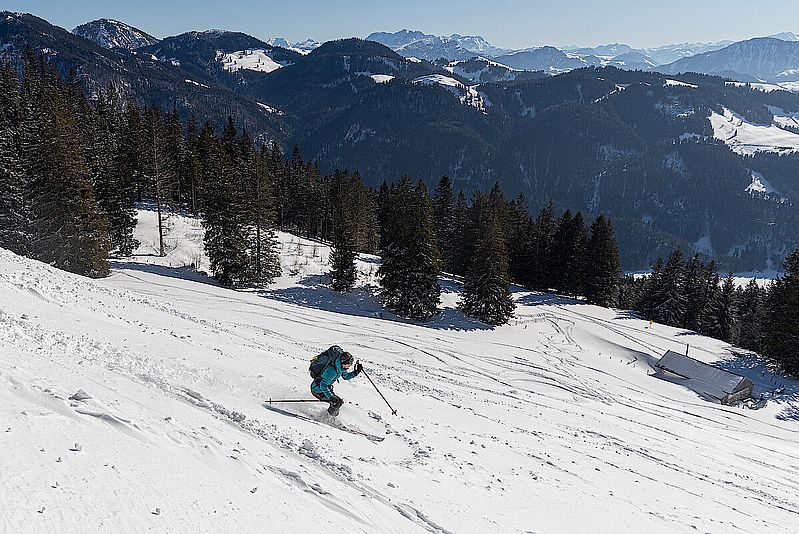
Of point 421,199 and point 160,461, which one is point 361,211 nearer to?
point 421,199

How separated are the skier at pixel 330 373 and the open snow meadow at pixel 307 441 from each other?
1.69 ft

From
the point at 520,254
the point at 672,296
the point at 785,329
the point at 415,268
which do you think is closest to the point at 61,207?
the point at 415,268

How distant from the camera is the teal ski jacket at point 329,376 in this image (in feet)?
37.6

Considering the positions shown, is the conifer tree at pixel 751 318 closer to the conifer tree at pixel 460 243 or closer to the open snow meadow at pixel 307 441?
the open snow meadow at pixel 307 441

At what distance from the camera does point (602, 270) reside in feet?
201

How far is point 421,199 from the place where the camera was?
41.4 m

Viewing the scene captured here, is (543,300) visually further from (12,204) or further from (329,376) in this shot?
(12,204)

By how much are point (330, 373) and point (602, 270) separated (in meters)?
57.1

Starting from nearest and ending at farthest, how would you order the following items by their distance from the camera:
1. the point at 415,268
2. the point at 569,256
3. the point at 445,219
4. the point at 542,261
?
the point at 415,268, the point at 569,256, the point at 542,261, the point at 445,219

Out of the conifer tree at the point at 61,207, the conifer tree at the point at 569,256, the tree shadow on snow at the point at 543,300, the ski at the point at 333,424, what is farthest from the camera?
the conifer tree at the point at 569,256

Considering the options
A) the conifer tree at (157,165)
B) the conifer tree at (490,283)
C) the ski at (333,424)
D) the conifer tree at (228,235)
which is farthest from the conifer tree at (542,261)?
the ski at (333,424)

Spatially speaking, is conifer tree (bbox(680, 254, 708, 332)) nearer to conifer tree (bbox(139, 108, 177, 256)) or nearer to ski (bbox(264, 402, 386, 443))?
conifer tree (bbox(139, 108, 177, 256))

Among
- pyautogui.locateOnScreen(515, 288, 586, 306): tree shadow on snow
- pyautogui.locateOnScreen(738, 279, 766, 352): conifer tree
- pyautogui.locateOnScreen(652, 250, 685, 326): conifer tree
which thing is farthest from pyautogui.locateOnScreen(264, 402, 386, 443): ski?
pyautogui.locateOnScreen(652, 250, 685, 326): conifer tree

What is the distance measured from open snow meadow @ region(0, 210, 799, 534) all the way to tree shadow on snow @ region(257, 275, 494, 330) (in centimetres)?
1224
